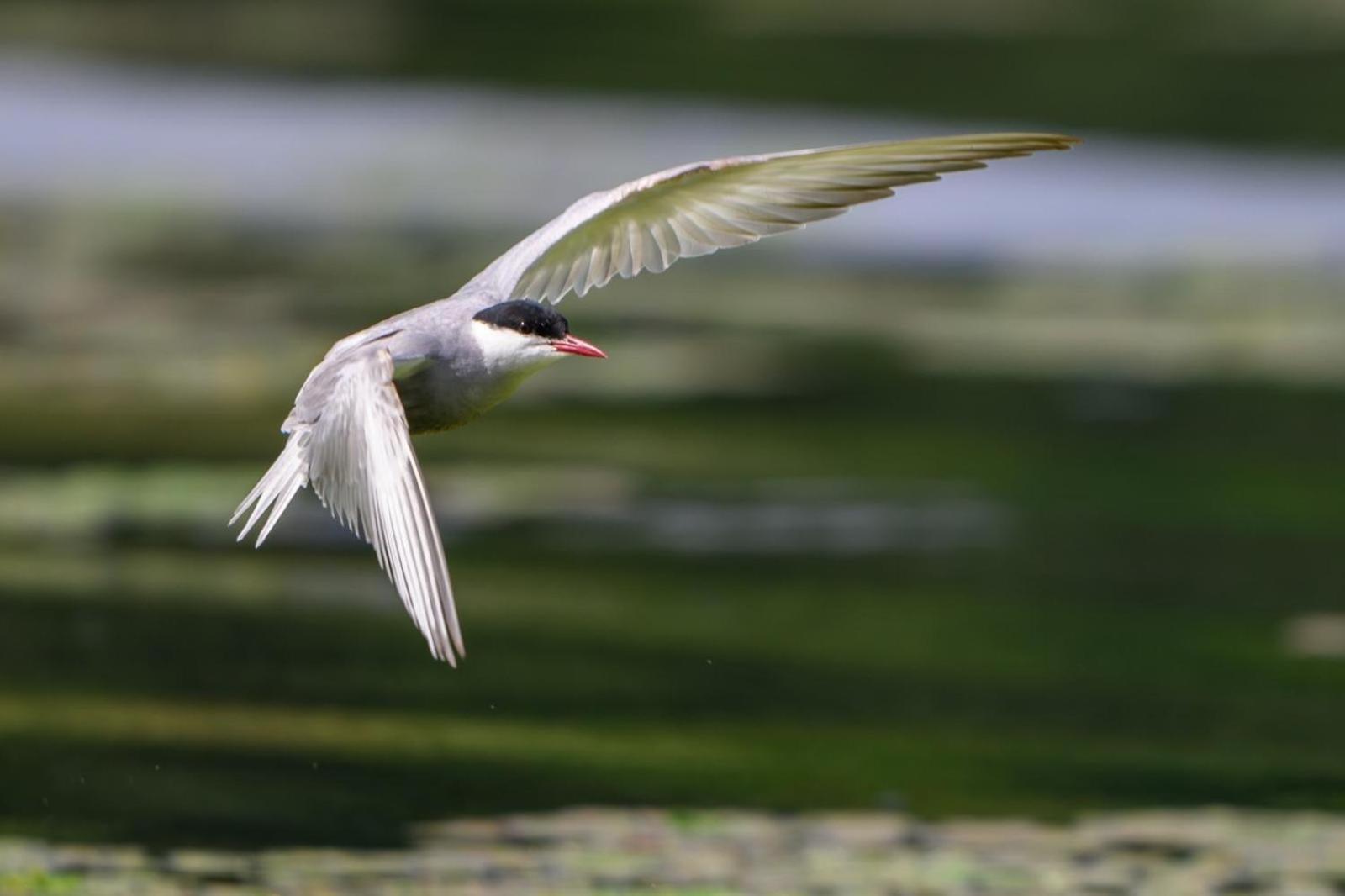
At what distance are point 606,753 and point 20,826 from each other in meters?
2.33

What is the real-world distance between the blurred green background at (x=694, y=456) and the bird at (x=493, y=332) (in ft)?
5.09

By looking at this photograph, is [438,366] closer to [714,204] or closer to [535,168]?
[714,204]

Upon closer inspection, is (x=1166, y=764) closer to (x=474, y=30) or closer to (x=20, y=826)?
(x=20, y=826)

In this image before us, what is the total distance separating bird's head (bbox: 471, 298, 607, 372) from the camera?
27.0 feet

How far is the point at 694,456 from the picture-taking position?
15797 millimetres

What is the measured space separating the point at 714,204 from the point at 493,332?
132 cm

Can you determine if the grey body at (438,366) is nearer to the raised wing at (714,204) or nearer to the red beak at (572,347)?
the red beak at (572,347)

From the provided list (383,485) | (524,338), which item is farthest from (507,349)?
(383,485)

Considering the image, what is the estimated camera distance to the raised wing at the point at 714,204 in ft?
27.6

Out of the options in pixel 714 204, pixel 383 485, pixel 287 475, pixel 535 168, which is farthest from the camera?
pixel 535 168

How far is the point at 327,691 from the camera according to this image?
10.6 metres

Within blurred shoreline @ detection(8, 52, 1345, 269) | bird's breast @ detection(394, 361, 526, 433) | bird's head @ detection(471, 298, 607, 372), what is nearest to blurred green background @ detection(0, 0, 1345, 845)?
blurred shoreline @ detection(8, 52, 1345, 269)

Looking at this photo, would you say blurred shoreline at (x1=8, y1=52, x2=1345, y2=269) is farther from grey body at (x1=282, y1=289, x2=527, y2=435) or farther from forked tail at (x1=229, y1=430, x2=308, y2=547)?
forked tail at (x1=229, y1=430, x2=308, y2=547)

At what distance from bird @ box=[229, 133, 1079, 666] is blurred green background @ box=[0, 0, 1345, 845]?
5.09 ft
